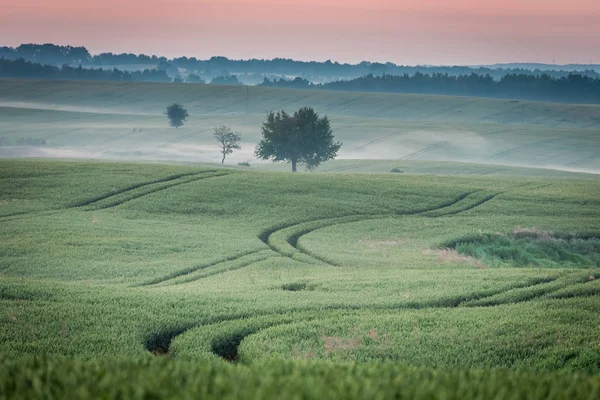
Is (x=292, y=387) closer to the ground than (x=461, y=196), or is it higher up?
higher up

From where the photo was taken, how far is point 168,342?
72.2 feet

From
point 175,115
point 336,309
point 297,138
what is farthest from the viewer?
point 175,115

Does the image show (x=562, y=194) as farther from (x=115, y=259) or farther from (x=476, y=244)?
(x=115, y=259)

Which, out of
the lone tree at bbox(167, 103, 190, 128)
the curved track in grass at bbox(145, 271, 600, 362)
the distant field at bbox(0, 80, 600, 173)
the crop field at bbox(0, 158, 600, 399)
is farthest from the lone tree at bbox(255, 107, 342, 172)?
the curved track in grass at bbox(145, 271, 600, 362)

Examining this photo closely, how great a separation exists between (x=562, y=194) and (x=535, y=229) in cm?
1840

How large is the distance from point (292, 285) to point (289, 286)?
16cm

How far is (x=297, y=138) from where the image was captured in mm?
110562

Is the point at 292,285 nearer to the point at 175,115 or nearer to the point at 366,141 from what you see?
the point at 366,141

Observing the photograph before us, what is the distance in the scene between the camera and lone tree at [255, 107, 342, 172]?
11106 cm

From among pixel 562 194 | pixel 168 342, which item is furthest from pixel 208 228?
pixel 562 194

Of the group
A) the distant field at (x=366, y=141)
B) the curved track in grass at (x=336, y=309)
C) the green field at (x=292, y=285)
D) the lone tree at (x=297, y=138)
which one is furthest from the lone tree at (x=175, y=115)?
the curved track in grass at (x=336, y=309)

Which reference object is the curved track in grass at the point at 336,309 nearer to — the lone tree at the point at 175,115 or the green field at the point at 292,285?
the green field at the point at 292,285

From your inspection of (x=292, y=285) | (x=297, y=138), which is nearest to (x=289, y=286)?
(x=292, y=285)

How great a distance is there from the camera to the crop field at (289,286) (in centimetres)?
888
